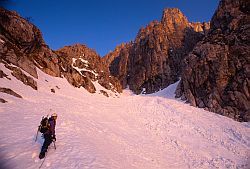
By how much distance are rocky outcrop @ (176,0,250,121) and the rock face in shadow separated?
42.8 m

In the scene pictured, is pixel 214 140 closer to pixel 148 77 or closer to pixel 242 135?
pixel 242 135

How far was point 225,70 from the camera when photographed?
40.9 m

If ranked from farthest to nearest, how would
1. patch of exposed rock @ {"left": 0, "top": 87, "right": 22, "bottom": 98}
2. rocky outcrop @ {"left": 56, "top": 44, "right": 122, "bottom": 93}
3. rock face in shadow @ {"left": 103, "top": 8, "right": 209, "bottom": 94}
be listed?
rock face in shadow @ {"left": 103, "top": 8, "right": 209, "bottom": 94} → rocky outcrop @ {"left": 56, "top": 44, "right": 122, "bottom": 93} → patch of exposed rock @ {"left": 0, "top": 87, "right": 22, "bottom": 98}

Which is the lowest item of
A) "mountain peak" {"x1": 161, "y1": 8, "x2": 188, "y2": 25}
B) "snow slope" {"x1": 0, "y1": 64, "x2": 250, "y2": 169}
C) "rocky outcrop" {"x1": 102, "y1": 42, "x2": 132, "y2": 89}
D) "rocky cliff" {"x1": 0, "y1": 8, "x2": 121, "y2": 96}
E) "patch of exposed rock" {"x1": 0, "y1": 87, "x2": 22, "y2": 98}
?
"snow slope" {"x1": 0, "y1": 64, "x2": 250, "y2": 169}

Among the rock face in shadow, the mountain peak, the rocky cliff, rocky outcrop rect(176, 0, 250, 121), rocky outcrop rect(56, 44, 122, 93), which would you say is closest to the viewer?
the rocky cliff

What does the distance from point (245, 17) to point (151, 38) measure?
6217 cm

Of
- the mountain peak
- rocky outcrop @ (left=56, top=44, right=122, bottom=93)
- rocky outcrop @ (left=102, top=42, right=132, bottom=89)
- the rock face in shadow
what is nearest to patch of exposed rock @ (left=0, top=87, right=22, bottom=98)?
rocky outcrop @ (left=56, top=44, right=122, bottom=93)

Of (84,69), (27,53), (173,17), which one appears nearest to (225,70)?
(27,53)

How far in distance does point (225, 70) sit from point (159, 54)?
62.2m

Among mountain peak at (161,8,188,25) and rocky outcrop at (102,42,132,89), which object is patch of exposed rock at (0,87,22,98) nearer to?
rocky outcrop at (102,42,132,89)

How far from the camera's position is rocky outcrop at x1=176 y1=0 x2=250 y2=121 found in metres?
35.5

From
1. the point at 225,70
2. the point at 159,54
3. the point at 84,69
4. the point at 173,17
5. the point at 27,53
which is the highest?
the point at 173,17

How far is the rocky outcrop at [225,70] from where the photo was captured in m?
35.5

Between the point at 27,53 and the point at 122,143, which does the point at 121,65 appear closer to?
the point at 27,53
